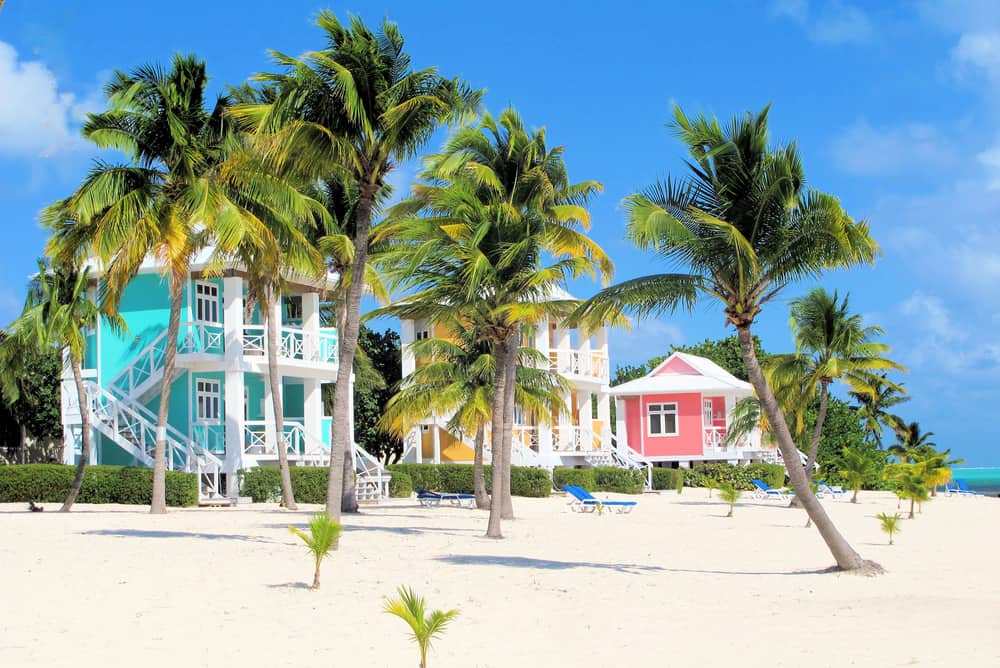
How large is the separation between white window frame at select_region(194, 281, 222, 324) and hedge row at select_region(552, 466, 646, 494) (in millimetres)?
12037

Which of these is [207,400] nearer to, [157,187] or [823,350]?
[157,187]

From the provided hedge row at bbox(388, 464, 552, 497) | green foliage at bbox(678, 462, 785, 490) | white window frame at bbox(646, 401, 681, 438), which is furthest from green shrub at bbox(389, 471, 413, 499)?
white window frame at bbox(646, 401, 681, 438)

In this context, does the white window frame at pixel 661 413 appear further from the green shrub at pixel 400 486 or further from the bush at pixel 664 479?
the green shrub at pixel 400 486

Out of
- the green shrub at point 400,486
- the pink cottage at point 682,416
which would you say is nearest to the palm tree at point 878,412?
the pink cottage at point 682,416

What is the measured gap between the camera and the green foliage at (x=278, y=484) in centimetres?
2725

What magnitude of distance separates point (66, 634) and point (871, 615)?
7.55 metres

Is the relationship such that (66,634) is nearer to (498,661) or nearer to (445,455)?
(498,661)

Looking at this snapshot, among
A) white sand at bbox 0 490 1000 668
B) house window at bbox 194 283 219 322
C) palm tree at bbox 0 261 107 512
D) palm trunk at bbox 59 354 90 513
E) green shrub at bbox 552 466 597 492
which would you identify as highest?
house window at bbox 194 283 219 322

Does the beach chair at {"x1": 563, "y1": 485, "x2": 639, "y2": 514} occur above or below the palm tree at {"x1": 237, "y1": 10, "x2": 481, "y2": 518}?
below

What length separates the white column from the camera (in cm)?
2872

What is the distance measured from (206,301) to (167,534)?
50.4 feet

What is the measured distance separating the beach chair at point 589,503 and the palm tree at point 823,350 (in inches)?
227

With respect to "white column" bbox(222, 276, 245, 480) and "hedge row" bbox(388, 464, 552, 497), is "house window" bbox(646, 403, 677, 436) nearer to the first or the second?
→ "hedge row" bbox(388, 464, 552, 497)

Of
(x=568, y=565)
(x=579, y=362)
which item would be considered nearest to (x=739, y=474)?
(x=579, y=362)
